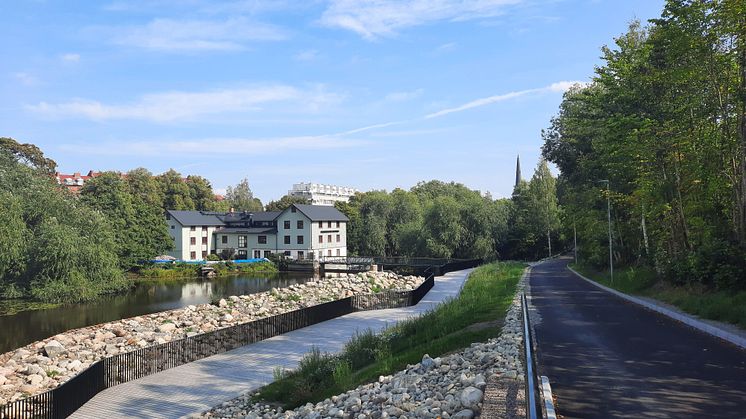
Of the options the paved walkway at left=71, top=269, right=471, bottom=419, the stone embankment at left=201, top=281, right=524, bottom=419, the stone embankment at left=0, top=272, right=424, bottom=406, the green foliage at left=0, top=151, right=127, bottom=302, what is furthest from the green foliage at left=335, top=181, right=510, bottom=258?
the stone embankment at left=201, top=281, right=524, bottom=419

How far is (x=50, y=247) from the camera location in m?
38.8

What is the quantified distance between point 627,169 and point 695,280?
912cm

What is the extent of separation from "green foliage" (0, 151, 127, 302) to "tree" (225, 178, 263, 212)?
89.5 meters

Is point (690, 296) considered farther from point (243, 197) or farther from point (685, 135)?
point (243, 197)

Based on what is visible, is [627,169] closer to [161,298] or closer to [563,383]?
[563,383]

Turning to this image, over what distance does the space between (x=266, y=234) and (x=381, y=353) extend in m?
61.1

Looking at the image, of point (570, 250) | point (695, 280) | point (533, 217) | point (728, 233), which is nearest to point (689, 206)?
point (728, 233)

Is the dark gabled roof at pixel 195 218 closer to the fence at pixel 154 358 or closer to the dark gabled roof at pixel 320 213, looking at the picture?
the dark gabled roof at pixel 320 213

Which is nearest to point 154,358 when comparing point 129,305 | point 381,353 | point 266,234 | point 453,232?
point 381,353

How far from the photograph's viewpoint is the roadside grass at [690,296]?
1523 cm

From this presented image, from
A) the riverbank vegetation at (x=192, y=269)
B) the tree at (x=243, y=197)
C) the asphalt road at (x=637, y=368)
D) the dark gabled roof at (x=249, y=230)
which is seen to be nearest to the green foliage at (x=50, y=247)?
the riverbank vegetation at (x=192, y=269)

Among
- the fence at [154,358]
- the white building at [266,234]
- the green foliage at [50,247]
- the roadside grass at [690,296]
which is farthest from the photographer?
the white building at [266,234]

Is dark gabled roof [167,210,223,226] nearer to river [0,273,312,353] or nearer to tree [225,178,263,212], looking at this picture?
river [0,273,312,353]

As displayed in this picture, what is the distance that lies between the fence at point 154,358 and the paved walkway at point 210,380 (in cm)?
34
